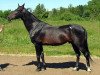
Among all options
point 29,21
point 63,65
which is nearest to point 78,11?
point 63,65

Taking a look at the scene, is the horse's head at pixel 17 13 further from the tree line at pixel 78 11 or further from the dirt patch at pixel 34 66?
the tree line at pixel 78 11

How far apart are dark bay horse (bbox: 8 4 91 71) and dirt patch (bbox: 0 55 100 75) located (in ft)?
1.20

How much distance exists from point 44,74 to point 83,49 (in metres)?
1.55

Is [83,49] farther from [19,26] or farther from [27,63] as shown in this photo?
[19,26]

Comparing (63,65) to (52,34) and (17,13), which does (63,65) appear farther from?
(17,13)

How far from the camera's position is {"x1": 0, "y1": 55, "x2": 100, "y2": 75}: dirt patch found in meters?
11.0

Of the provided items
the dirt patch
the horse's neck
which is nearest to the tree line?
the dirt patch

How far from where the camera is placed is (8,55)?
14828mm

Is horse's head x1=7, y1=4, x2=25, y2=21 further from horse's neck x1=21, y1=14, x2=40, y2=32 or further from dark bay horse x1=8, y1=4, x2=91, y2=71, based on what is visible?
horse's neck x1=21, y1=14, x2=40, y2=32

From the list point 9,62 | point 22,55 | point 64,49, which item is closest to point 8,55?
point 22,55

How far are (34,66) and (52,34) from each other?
5.96ft

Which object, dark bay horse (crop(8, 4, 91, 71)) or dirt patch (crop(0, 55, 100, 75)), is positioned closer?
dark bay horse (crop(8, 4, 91, 71))

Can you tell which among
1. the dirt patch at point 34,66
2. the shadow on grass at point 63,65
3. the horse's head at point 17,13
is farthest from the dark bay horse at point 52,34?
the shadow on grass at point 63,65

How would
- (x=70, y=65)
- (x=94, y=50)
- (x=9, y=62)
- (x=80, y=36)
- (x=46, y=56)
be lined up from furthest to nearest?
(x=94, y=50), (x=46, y=56), (x=9, y=62), (x=70, y=65), (x=80, y=36)
